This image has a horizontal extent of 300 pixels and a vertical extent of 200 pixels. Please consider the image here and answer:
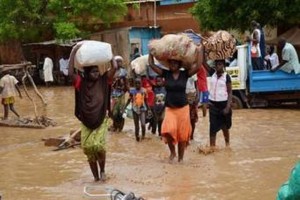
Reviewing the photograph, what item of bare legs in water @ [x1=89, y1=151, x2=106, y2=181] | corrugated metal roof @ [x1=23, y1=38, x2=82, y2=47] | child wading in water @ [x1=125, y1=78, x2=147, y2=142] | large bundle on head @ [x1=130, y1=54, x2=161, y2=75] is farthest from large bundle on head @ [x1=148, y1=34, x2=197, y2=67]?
corrugated metal roof @ [x1=23, y1=38, x2=82, y2=47]

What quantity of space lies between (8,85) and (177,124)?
8.33 meters

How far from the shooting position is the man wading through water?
6859mm

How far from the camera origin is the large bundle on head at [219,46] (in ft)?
30.3

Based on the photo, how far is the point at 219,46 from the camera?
368 inches

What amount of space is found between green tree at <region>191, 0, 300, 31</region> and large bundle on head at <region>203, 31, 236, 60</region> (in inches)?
357

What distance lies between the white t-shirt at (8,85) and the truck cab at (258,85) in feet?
17.7

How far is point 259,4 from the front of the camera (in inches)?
736

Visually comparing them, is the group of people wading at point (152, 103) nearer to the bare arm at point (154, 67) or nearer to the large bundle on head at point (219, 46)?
the bare arm at point (154, 67)

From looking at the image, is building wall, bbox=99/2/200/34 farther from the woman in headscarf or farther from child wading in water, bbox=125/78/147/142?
the woman in headscarf

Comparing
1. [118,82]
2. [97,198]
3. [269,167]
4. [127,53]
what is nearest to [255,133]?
[118,82]

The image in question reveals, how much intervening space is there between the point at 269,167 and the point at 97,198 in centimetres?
258

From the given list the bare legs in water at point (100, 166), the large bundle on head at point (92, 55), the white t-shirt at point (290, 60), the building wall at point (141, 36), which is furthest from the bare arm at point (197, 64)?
the building wall at point (141, 36)

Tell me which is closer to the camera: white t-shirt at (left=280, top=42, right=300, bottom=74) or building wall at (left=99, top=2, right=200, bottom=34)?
white t-shirt at (left=280, top=42, right=300, bottom=74)

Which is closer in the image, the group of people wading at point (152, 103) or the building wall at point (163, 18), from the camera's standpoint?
the group of people wading at point (152, 103)
